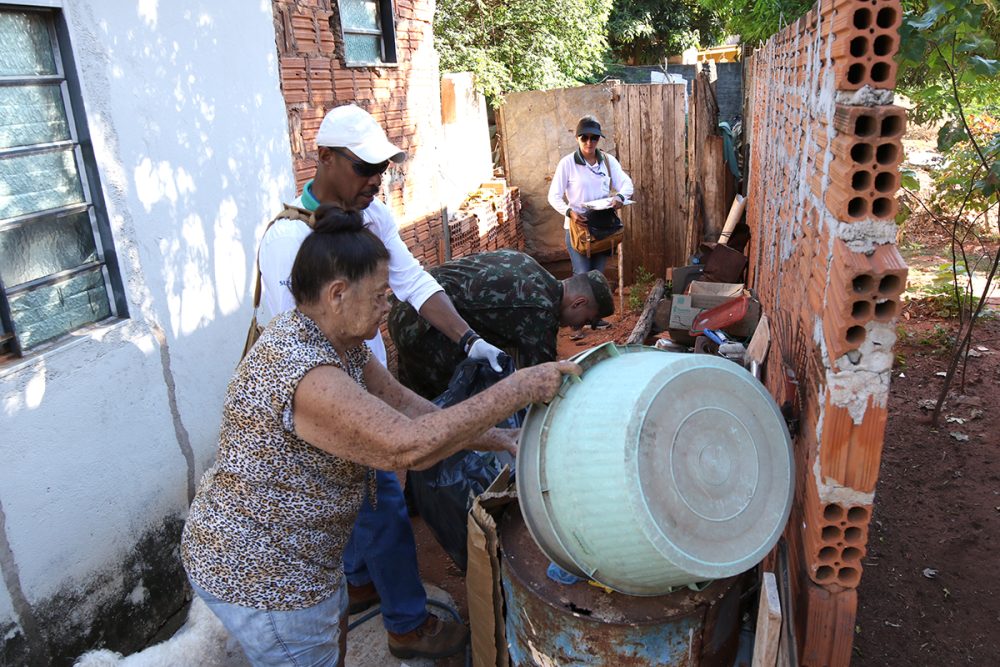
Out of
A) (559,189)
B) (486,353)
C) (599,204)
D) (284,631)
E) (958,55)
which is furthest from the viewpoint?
(559,189)

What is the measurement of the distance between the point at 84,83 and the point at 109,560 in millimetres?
2065

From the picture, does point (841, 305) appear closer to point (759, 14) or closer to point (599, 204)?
point (599, 204)

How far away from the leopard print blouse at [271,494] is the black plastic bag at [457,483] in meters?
1.01

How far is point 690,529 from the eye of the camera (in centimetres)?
186

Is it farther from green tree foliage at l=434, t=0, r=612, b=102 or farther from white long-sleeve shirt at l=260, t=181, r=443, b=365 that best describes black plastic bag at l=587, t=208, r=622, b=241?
white long-sleeve shirt at l=260, t=181, r=443, b=365

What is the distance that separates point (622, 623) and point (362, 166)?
1909 mm

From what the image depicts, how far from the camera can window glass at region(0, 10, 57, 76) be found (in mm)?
2873

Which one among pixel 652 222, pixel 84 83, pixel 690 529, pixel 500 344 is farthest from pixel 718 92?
pixel 690 529

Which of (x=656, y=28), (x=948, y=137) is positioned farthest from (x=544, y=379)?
(x=656, y=28)

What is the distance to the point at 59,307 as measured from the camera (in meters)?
3.16

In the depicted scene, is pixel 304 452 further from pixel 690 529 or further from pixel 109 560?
pixel 109 560

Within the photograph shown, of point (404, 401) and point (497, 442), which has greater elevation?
point (404, 401)

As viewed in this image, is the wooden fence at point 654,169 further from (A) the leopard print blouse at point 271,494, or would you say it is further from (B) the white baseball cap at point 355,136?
(A) the leopard print blouse at point 271,494

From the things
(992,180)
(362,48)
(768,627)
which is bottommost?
(768,627)
